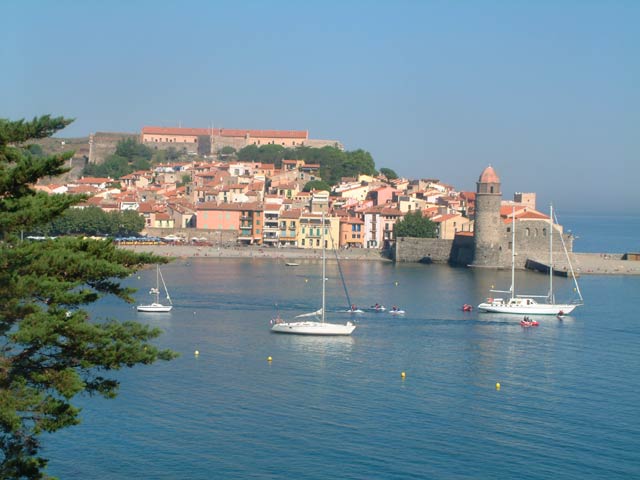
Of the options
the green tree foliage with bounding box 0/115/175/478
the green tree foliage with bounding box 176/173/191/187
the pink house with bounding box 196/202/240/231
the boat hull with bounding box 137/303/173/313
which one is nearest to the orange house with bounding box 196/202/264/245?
the pink house with bounding box 196/202/240/231

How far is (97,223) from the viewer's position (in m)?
47.4

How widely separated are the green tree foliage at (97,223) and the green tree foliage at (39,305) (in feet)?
125

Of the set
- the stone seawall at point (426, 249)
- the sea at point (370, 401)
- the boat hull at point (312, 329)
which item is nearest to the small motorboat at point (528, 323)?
the sea at point (370, 401)

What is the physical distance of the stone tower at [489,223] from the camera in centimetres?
4306

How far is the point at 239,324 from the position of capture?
2544cm

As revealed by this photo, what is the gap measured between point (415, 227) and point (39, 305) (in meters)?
38.5

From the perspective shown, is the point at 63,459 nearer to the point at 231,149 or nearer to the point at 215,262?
the point at 215,262

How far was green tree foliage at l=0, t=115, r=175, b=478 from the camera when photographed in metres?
8.84

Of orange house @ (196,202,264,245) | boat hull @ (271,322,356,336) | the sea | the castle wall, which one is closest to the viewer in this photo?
the sea

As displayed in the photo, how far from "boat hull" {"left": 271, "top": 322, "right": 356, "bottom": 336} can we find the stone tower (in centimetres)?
1986

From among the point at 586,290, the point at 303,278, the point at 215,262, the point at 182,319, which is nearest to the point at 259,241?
the point at 215,262

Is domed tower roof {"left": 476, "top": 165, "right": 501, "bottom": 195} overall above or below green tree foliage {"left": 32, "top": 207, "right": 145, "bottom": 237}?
above

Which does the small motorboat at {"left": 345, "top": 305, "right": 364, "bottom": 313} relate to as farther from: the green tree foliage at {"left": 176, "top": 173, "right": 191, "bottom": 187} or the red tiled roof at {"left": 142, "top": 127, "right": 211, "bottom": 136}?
the red tiled roof at {"left": 142, "top": 127, "right": 211, "bottom": 136}

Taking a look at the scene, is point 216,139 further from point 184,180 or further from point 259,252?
point 259,252
